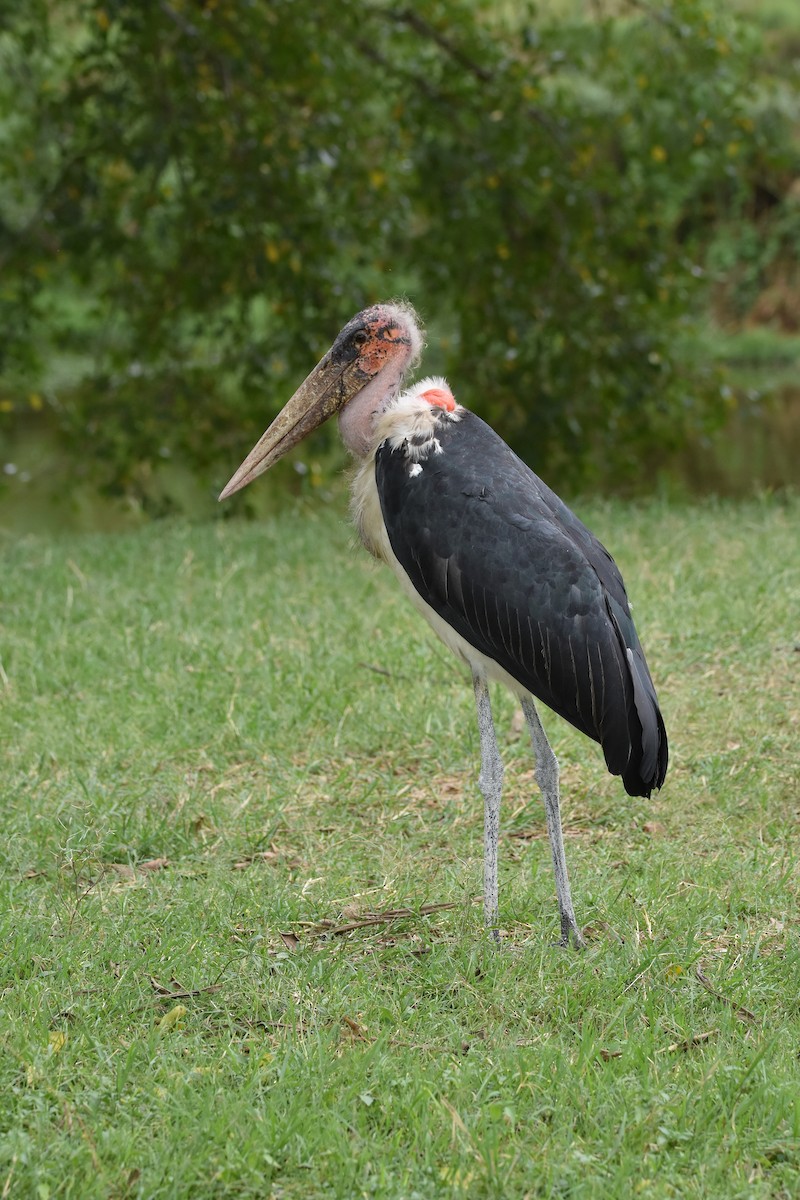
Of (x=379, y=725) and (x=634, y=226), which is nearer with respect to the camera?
(x=379, y=725)

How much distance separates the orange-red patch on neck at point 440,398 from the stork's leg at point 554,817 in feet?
2.35

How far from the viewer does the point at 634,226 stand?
334 inches

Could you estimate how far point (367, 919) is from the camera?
327 cm

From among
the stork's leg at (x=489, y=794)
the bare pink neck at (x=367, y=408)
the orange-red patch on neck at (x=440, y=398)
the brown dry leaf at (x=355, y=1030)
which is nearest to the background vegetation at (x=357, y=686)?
the brown dry leaf at (x=355, y=1030)

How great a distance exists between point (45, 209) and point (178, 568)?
2.93 metres

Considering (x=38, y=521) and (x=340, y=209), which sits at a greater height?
(x=340, y=209)

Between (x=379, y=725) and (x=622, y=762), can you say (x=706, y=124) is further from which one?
(x=622, y=762)

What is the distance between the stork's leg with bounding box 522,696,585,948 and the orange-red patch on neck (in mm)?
716

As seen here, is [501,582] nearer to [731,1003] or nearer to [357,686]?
[731,1003]

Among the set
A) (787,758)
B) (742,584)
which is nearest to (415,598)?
(787,758)

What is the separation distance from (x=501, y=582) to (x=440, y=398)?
52 cm

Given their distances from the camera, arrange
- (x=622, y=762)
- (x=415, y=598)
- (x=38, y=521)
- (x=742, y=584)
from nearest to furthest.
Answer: (x=622, y=762) → (x=415, y=598) → (x=742, y=584) → (x=38, y=521)

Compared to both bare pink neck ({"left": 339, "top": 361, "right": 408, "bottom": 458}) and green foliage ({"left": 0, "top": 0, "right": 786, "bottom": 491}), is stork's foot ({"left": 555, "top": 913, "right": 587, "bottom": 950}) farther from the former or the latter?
green foliage ({"left": 0, "top": 0, "right": 786, "bottom": 491})

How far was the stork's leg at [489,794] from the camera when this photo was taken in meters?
3.19
